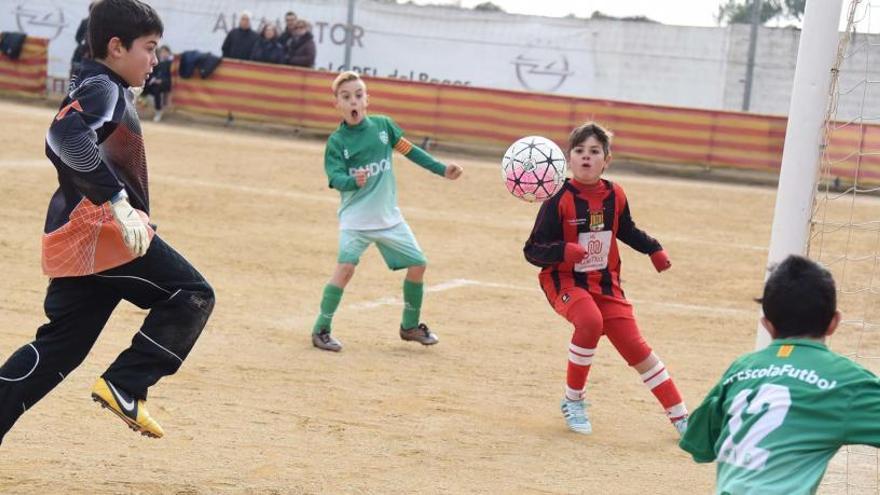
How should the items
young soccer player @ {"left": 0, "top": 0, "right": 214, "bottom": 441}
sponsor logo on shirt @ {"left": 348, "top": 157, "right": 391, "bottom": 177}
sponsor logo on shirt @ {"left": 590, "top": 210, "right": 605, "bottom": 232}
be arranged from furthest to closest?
sponsor logo on shirt @ {"left": 348, "top": 157, "right": 391, "bottom": 177}
sponsor logo on shirt @ {"left": 590, "top": 210, "right": 605, "bottom": 232}
young soccer player @ {"left": 0, "top": 0, "right": 214, "bottom": 441}

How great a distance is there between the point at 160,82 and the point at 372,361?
15684 millimetres

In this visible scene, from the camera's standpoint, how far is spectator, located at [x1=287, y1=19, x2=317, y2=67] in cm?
2242

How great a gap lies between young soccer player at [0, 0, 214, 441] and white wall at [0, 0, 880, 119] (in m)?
17.2

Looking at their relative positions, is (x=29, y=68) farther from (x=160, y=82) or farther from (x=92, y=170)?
(x=92, y=170)

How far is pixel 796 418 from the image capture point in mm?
3385

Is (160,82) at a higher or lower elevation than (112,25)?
lower

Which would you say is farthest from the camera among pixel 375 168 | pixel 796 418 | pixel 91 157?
pixel 375 168

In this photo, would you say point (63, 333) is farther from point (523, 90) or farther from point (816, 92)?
point (523, 90)

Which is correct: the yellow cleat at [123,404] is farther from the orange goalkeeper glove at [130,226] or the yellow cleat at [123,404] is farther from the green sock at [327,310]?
the green sock at [327,310]

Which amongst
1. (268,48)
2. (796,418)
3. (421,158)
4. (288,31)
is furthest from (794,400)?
(268,48)

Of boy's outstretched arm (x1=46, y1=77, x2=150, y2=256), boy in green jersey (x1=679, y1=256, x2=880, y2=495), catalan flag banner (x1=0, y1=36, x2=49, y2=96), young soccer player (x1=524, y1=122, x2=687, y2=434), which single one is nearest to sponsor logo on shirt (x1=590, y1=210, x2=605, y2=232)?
young soccer player (x1=524, y1=122, x2=687, y2=434)

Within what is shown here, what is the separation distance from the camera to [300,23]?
74.0ft

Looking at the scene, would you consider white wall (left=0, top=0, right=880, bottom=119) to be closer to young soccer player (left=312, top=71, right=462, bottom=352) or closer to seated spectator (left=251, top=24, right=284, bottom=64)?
seated spectator (left=251, top=24, right=284, bottom=64)

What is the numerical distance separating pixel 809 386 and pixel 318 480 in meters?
2.60
